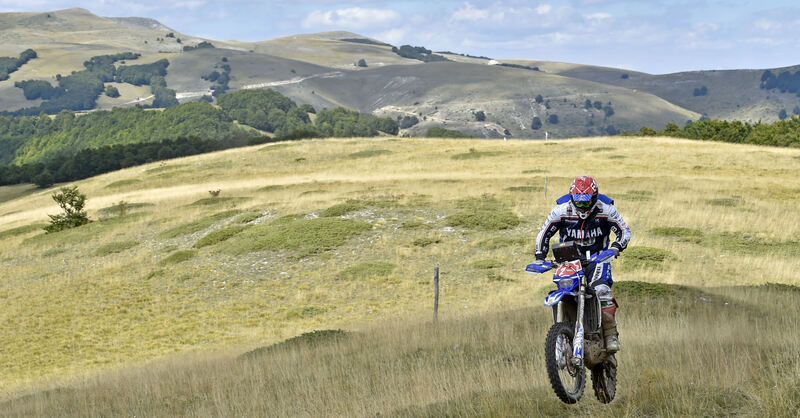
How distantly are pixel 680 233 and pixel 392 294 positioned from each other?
1291 cm

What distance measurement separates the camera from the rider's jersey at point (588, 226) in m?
8.16

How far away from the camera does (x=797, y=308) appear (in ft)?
47.1

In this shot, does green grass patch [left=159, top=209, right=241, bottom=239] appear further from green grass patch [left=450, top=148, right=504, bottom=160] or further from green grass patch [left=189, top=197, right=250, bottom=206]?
green grass patch [left=450, top=148, right=504, bottom=160]

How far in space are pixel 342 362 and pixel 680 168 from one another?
1786 inches

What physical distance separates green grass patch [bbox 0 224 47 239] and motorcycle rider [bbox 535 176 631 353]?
4858 cm

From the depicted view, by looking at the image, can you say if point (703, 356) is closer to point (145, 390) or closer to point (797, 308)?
point (797, 308)

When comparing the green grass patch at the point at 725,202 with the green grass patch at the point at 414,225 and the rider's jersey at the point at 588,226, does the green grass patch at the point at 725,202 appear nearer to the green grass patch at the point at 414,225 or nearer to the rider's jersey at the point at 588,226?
the green grass patch at the point at 414,225

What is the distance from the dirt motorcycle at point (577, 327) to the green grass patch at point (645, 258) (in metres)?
16.3

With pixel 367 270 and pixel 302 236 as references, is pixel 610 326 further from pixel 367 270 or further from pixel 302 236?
pixel 302 236

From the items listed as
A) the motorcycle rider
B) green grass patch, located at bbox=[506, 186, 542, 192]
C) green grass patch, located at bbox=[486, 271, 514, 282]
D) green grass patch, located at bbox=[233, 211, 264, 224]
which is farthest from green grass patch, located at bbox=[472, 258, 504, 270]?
the motorcycle rider

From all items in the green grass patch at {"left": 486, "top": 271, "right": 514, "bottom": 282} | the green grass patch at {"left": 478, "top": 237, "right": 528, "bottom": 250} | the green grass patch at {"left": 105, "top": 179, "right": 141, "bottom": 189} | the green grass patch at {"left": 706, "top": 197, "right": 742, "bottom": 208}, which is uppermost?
the green grass patch at {"left": 706, "top": 197, "right": 742, "bottom": 208}

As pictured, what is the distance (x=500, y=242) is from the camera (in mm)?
28703

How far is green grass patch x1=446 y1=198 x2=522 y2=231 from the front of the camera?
31594mm

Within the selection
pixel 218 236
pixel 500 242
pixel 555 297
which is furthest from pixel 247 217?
pixel 555 297
